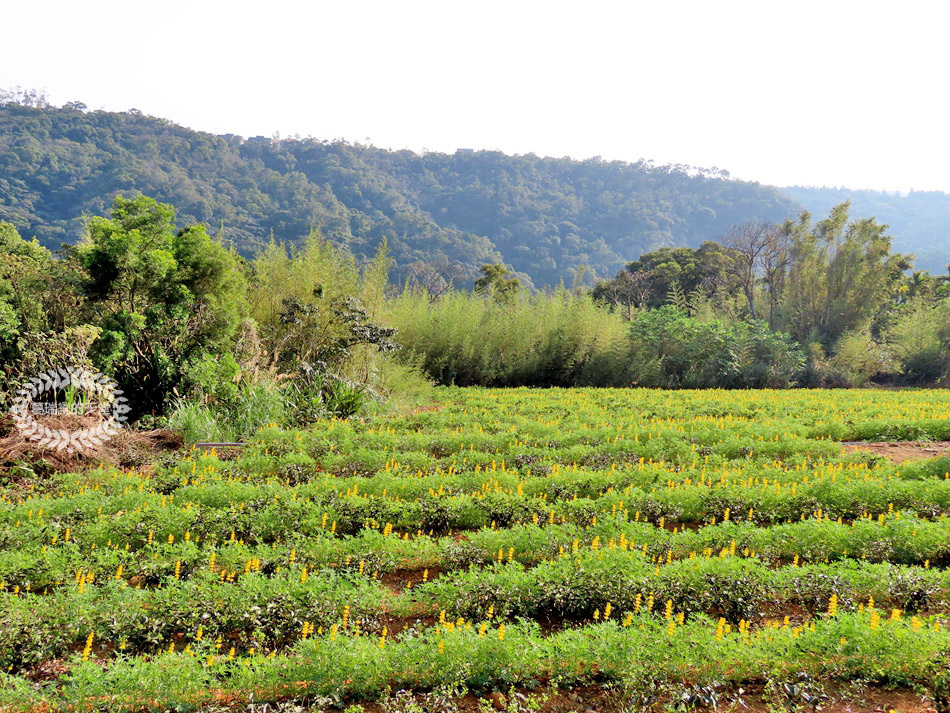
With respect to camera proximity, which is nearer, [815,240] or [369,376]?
[369,376]

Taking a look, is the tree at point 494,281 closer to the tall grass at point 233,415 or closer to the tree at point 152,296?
the tall grass at point 233,415

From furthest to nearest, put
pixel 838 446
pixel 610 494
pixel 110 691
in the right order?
pixel 838 446 < pixel 610 494 < pixel 110 691

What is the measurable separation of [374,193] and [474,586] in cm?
8806

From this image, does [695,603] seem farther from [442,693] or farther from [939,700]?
[442,693]

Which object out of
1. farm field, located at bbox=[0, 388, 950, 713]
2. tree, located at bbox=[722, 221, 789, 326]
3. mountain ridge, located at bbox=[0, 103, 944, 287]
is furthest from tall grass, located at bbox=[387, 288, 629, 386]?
mountain ridge, located at bbox=[0, 103, 944, 287]

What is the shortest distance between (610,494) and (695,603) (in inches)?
77.3

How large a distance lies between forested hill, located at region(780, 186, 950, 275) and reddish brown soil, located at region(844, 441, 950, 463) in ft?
374

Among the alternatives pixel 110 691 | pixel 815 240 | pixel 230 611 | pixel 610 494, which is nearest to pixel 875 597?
pixel 610 494

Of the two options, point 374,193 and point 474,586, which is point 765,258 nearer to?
point 474,586

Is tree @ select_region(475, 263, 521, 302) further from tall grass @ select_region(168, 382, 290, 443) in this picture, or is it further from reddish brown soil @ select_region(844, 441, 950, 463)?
reddish brown soil @ select_region(844, 441, 950, 463)

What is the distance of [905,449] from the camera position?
8.66 metres

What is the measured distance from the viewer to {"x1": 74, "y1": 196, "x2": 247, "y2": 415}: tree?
8266 mm

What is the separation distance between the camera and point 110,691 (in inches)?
106

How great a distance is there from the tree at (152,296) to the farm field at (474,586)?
2113mm
